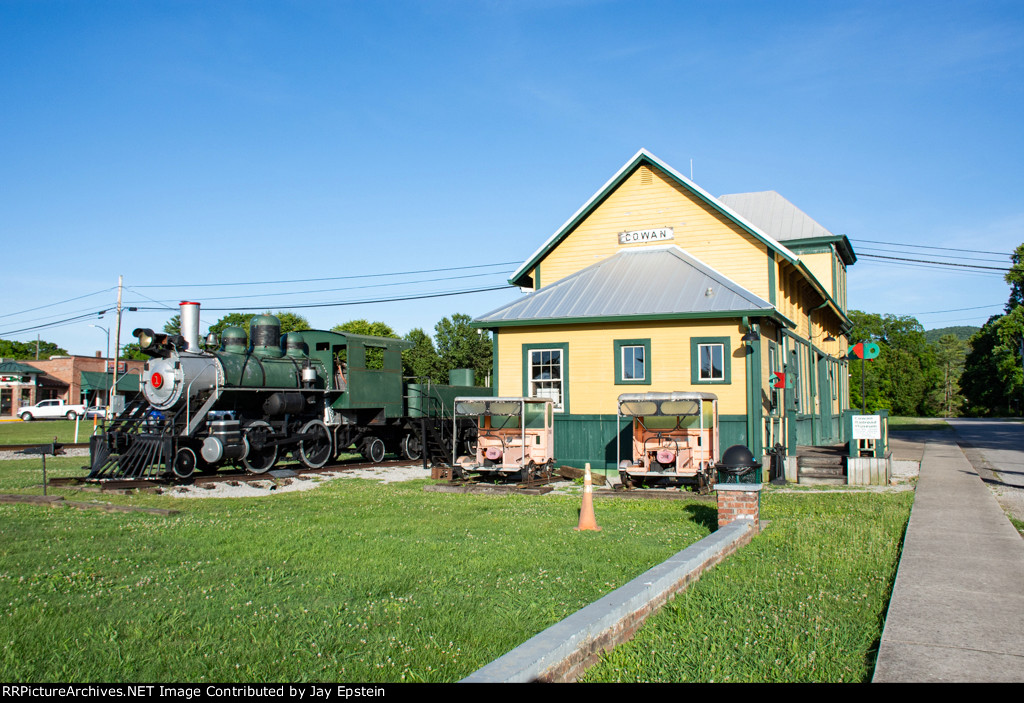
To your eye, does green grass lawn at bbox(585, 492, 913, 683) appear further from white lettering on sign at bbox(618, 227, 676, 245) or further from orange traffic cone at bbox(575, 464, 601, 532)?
white lettering on sign at bbox(618, 227, 676, 245)

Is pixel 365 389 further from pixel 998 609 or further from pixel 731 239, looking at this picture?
pixel 998 609

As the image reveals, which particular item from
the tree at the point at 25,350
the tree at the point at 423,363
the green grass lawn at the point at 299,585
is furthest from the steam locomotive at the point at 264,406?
the tree at the point at 25,350

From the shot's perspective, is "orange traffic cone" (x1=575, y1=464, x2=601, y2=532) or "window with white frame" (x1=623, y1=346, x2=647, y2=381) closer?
"orange traffic cone" (x1=575, y1=464, x2=601, y2=532)

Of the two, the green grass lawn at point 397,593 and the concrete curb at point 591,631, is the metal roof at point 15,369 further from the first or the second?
the concrete curb at point 591,631

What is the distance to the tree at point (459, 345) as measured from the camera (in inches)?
1879

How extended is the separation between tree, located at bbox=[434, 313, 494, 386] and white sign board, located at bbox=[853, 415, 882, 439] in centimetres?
3187

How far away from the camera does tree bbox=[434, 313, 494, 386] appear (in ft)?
157

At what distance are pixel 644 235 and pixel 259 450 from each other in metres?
11.3

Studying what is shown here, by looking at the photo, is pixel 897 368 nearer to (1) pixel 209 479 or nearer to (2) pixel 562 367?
(2) pixel 562 367

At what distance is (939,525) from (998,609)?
4381 millimetres

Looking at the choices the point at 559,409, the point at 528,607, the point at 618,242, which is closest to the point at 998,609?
the point at 528,607

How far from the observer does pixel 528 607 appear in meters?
6.17

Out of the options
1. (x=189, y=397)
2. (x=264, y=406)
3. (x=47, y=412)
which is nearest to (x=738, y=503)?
(x=189, y=397)

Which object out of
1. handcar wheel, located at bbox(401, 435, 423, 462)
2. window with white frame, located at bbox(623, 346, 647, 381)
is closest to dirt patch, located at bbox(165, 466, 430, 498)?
handcar wheel, located at bbox(401, 435, 423, 462)
